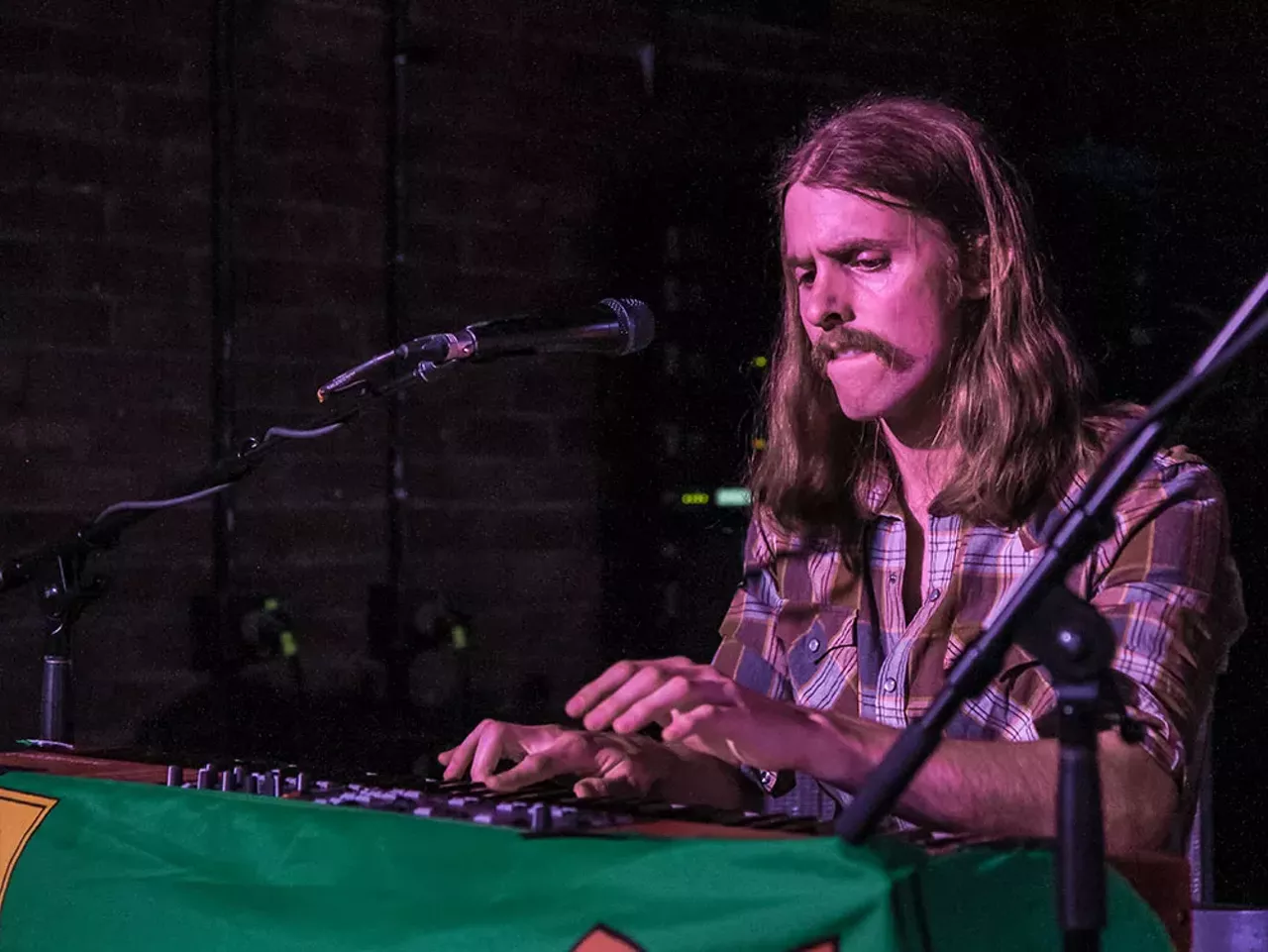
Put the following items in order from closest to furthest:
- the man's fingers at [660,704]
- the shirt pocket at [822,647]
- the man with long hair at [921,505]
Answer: the man's fingers at [660,704], the man with long hair at [921,505], the shirt pocket at [822,647]

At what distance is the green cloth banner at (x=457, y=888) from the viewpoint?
1.05 m

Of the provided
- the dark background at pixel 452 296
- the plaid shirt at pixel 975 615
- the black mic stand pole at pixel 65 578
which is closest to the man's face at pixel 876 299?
the plaid shirt at pixel 975 615

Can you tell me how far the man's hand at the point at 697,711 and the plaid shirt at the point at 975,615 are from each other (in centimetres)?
36

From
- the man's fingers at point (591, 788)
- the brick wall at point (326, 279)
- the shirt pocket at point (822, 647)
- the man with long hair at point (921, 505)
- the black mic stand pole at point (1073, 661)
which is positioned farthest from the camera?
the brick wall at point (326, 279)

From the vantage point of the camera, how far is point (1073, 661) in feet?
3.46

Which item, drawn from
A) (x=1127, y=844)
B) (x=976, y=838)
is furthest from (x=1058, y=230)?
(x=976, y=838)

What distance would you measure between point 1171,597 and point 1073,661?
81 cm

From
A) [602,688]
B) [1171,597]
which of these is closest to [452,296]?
[1171,597]

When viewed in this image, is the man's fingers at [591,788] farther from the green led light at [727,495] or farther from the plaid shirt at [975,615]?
the green led light at [727,495]

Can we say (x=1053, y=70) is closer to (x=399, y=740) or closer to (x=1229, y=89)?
(x=1229, y=89)

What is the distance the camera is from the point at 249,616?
3.53 m

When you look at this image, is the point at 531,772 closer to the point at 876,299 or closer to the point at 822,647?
the point at 822,647

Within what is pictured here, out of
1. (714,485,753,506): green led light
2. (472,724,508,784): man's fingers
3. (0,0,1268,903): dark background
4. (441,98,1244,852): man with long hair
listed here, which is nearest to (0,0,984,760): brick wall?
(0,0,1268,903): dark background

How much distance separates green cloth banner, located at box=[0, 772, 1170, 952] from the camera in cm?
105
